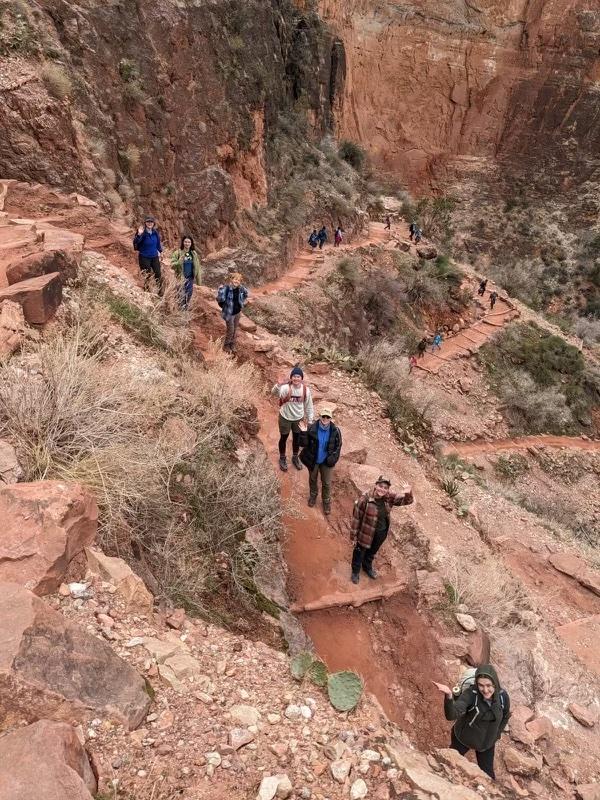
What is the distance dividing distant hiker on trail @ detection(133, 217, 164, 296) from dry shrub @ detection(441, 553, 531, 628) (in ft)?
17.3

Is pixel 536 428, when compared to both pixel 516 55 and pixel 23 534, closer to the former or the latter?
pixel 23 534

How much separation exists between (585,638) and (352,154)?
30278 millimetres

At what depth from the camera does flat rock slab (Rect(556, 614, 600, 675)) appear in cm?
584

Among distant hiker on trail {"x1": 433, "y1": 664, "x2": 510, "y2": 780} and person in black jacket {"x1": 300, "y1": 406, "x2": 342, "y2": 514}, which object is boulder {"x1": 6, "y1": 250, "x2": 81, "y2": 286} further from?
distant hiker on trail {"x1": 433, "y1": 664, "x2": 510, "y2": 780}

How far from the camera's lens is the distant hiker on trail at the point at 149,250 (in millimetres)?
7285

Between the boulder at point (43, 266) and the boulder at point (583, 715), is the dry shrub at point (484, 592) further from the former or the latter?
the boulder at point (43, 266)

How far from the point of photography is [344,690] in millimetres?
2924

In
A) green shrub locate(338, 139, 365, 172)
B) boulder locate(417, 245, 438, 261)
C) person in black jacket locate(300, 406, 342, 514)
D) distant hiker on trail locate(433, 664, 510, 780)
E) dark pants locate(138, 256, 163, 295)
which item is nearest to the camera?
distant hiker on trail locate(433, 664, 510, 780)

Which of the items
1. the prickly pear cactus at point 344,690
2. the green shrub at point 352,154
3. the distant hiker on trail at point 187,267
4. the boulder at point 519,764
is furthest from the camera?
the green shrub at point 352,154

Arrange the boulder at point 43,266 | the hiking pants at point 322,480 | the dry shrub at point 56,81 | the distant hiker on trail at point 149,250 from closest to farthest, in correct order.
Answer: the boulder at point 43,266 → the hiking pants at point 322,480 → the distant hiker on trail at point 149,250 → the dry shrub at point 56,81

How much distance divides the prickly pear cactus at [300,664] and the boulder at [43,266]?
4.01 meters

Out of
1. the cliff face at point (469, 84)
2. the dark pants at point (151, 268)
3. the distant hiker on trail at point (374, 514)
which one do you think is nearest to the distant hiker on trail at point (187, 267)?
the dark pants at point (151, 268)

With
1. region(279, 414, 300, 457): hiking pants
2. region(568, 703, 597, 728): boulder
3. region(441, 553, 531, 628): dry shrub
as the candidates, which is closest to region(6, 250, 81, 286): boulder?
region(279, 414, 300, 457): hiking pants

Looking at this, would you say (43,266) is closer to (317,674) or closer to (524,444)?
(317,674)
